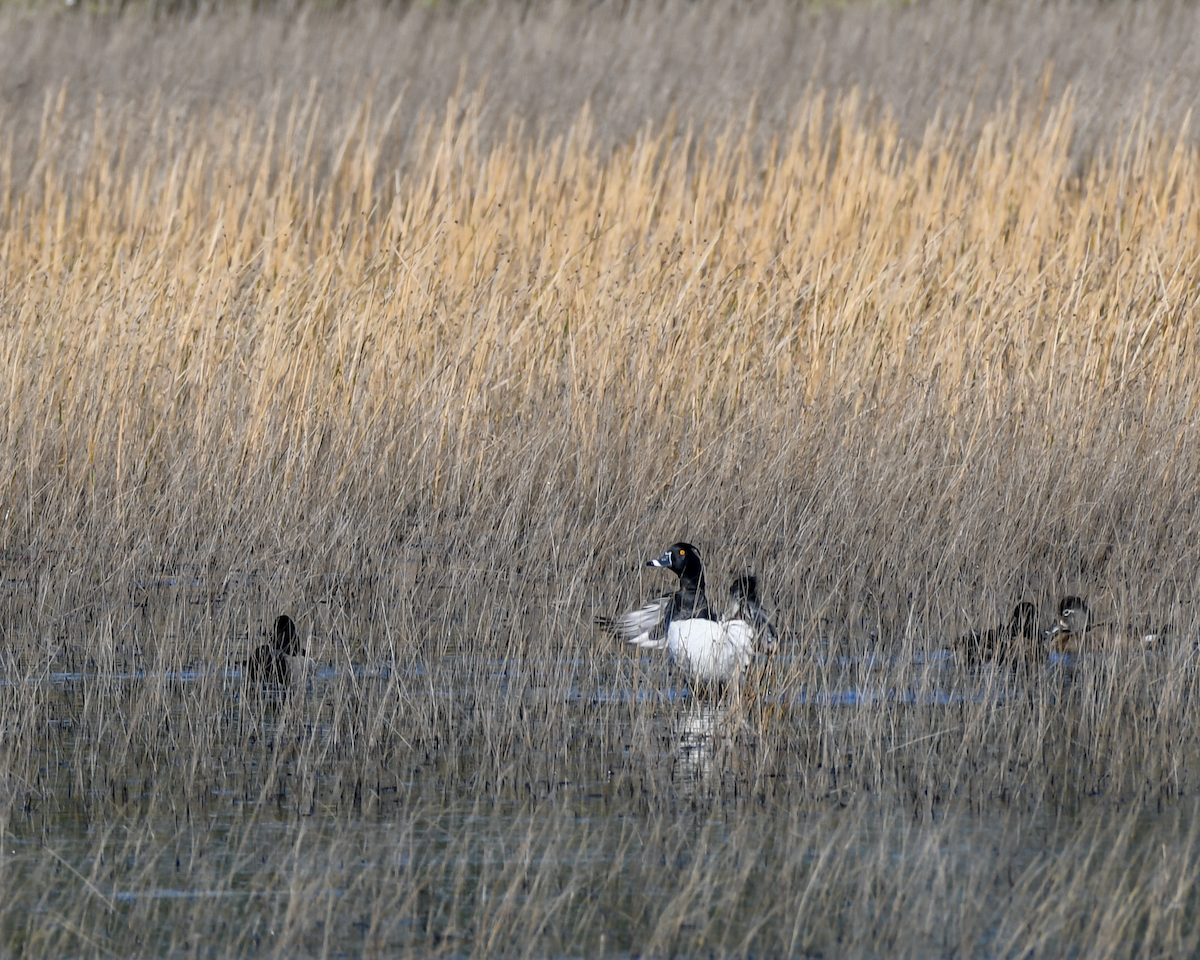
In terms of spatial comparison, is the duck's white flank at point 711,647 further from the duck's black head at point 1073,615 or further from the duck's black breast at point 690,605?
the duck's black head at point 1073,615

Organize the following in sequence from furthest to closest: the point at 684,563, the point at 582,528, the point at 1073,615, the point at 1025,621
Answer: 1. the point at 582,528
2. the point at 684,563
3. the point at 1073,615
4. the point at 1025,621

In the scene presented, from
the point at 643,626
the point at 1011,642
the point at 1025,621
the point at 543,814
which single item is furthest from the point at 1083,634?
the point at 543,814

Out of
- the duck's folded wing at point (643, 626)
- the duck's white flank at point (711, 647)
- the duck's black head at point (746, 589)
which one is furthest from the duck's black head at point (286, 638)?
the duck's black head at point (746, 589)

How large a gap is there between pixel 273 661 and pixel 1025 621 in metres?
2.18

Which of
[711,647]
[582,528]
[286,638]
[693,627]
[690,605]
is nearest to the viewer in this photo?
[711,647]

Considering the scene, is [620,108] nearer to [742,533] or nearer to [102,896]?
[742,533]

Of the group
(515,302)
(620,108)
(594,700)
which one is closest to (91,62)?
(620,108)

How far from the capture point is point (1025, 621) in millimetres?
5535

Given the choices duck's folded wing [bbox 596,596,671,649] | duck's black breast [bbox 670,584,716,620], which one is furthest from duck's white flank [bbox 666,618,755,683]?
duck's folded wing [bbox 596,596,671,649]

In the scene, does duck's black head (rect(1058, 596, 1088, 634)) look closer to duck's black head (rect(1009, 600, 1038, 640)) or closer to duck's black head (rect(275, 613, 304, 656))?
duck's black head (rect(1009, 600, 1038, 640))

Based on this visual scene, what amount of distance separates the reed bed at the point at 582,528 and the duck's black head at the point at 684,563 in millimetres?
333

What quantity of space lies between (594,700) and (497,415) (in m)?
3.41

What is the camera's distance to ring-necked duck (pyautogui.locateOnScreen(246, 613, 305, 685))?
5.13 metres

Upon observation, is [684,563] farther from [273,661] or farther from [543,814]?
[543,814]
